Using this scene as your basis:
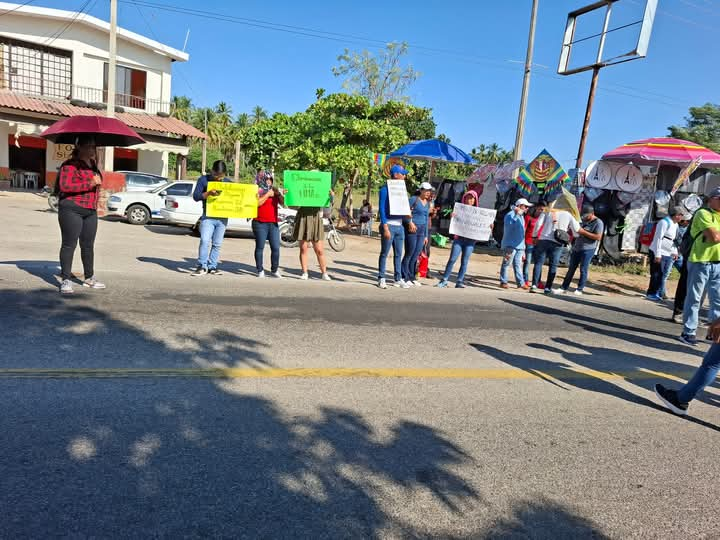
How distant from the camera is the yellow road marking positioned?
424cm

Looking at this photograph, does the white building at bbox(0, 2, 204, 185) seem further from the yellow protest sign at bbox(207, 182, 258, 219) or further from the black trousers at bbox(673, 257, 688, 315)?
the black trousers at bbox(673, 257, 688, 315)

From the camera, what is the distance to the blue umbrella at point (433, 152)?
1641 centimetres

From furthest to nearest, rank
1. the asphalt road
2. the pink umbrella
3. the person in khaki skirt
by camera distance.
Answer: the pink umbrella → the person in khaki skirt → the asphalt road

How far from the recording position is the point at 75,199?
22.4 ft

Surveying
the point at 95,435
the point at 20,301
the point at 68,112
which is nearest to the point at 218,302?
the point at 20,301

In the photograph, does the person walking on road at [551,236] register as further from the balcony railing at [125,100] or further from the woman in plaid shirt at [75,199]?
the balcony railing at [125,100]

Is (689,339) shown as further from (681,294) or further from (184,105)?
(184,105)

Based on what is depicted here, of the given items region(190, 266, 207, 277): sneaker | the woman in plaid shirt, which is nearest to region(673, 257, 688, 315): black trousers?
region(190, 266, 207, 277): sneaker

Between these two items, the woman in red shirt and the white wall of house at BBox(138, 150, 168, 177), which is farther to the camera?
the white wall of house at BBox(138, 150, 168, 177)

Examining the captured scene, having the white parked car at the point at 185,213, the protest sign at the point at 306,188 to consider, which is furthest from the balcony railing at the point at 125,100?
the protest sign at the point at 306,188

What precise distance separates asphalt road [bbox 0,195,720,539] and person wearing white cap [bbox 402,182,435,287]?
2.68 meters

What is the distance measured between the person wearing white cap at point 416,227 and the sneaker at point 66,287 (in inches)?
205

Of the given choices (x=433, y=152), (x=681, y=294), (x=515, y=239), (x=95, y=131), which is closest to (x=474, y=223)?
(x=515, y=239)

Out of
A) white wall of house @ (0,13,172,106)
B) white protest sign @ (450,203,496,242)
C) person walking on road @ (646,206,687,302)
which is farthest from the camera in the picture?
white wall of house @ (0,13,172,106)
